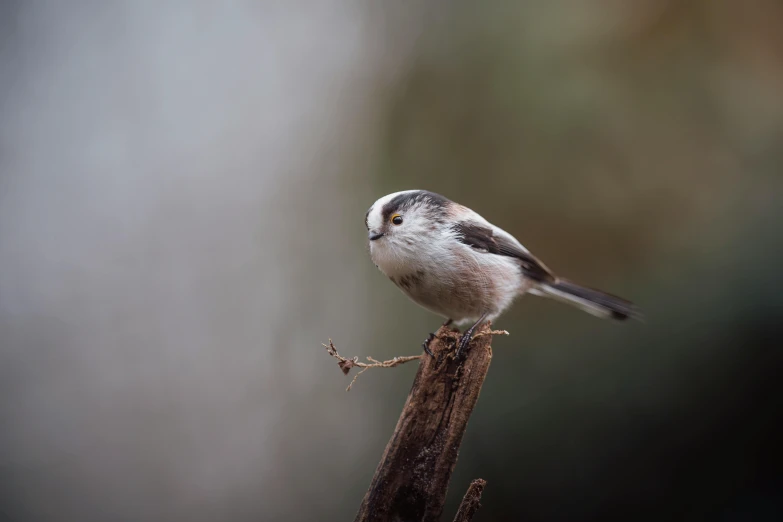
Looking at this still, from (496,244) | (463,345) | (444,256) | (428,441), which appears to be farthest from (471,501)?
(496,244)

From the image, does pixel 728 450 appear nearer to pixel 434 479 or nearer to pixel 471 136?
pixel 434 479

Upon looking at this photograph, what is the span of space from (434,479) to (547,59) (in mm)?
2806

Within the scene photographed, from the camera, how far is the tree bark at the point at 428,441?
66.4 inches

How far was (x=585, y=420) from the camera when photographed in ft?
10.3

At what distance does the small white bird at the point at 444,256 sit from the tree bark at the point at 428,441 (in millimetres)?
341

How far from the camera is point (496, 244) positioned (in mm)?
2455

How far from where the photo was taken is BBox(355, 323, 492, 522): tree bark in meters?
1.69

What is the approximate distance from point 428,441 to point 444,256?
2.48ft

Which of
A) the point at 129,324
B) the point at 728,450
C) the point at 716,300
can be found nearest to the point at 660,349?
the point at 716,300

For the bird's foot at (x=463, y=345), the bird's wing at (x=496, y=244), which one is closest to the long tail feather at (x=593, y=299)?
the bird's wing at (x=496, y=244)

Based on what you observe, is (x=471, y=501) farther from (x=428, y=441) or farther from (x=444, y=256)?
(x=444, y=256)

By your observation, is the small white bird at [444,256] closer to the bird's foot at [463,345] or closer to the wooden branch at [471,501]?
the bird's foot at [463,345]

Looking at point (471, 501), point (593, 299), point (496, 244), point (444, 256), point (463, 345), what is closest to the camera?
point (471, 501)

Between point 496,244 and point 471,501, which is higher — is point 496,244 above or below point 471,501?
above
